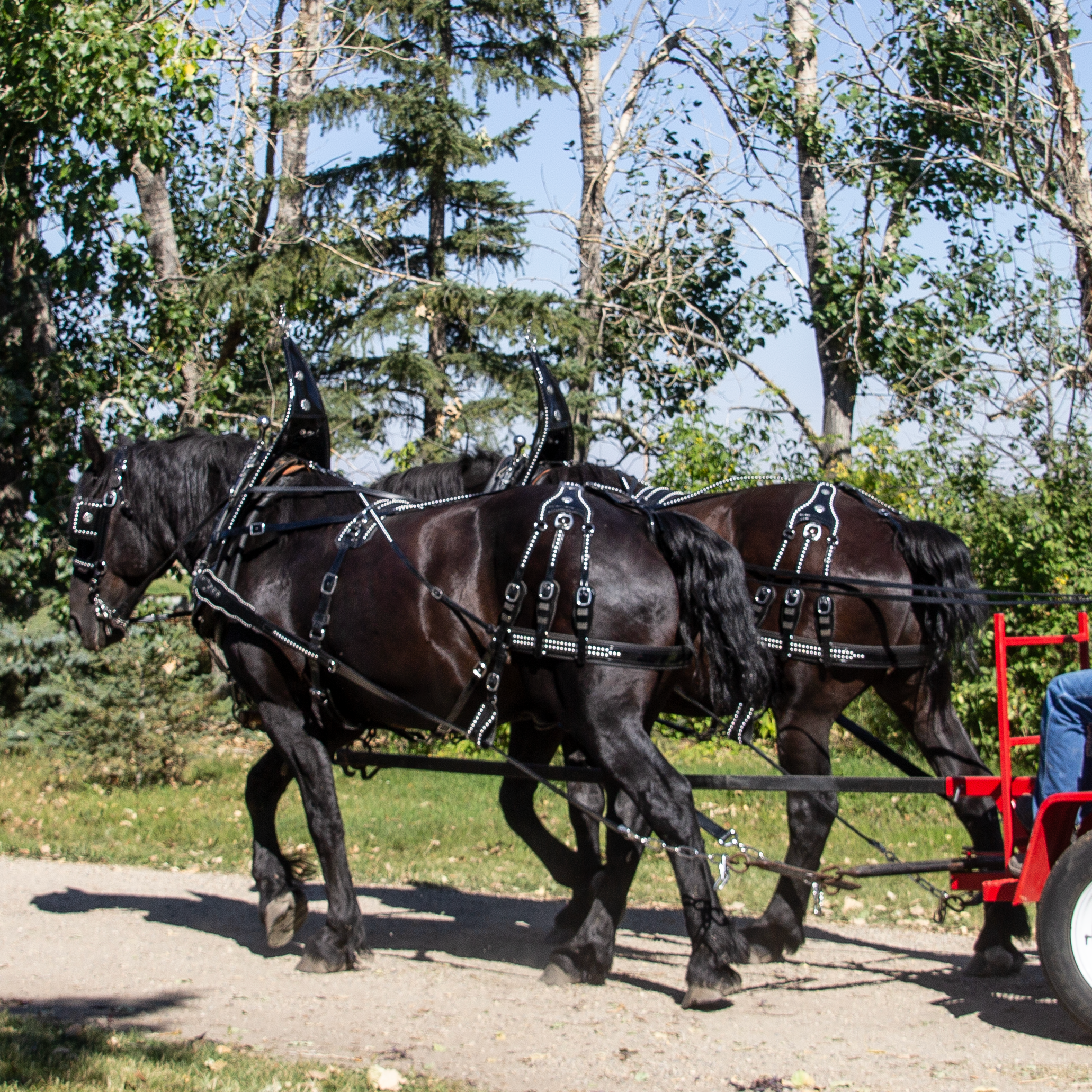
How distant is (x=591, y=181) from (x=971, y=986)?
13629mm

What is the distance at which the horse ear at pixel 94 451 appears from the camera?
6.21 meters

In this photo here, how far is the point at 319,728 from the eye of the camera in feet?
19.1

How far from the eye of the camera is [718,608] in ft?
16.4

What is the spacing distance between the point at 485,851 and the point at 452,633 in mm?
3688

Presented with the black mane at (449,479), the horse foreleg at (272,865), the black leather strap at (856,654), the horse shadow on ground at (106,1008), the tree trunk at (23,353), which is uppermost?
the tree trunk at (23,353)

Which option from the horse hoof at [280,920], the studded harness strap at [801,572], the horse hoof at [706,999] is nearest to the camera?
the horse hoof at [706,999]

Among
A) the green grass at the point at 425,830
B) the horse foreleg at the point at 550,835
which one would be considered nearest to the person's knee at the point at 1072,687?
the horse foreleg at the point at 550,835

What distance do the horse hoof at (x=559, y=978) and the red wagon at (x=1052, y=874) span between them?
1.63 m

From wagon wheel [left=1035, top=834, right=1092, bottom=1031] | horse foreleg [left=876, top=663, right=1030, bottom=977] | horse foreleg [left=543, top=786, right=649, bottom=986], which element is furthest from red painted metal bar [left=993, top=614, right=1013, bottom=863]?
horse foreleg [left=543, top=786, right=649, bottom=986]

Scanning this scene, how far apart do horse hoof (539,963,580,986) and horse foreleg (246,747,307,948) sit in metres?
1.26

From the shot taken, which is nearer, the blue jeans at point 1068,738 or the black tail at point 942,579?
the blue jeans at point 1068,738

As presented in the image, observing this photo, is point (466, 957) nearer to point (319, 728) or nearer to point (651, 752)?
point (319, 728)

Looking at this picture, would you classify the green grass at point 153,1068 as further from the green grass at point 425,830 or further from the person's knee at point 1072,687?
the green grass at point 425,830

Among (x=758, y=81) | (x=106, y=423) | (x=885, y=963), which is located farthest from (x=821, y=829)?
(x=758, y=81)
